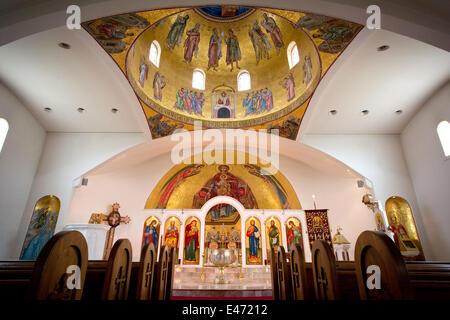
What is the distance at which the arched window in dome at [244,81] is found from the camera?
1116 centimetres

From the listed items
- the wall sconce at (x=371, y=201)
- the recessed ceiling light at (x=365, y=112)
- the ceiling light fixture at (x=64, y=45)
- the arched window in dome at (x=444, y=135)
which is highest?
the ceiling light fixture at (x=64, y=45)

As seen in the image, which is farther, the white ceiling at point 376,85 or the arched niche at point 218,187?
the arched niche at point 218,187

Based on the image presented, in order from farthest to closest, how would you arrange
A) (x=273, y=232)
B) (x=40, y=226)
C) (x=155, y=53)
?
(x=273, y=232)
(x=155, y=53)
(x=40, y=226)

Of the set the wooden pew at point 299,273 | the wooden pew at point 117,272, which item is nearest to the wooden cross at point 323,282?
the wooden pew at point 299,273

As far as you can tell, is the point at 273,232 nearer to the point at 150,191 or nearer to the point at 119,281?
the point at 150,191

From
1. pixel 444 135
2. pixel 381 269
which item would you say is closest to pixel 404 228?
pixel 444 135

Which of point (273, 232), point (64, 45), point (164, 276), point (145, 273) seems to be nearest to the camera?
point (145, 273)

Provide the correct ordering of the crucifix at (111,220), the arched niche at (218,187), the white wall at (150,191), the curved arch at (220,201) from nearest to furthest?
1. the crucifix at (111,220)
2. the white wall at (150,191)
3. the arched niche at (218,187)
4. the curved arch at (220,201)

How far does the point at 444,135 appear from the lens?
753cm

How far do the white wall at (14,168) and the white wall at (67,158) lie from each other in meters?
0.36

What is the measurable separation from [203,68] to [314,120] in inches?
218

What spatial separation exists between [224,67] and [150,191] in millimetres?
6632

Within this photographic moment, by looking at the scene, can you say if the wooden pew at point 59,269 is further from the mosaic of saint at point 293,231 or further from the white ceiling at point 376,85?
the mosaic of saint at point 293,231

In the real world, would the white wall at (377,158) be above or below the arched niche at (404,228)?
above
